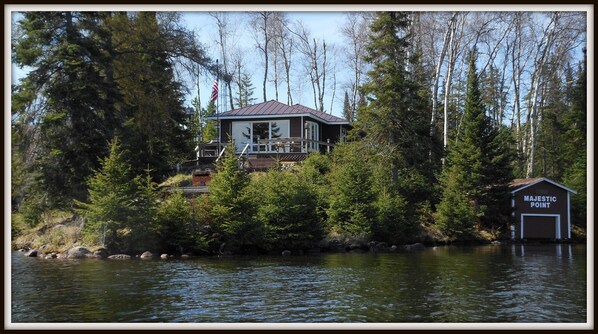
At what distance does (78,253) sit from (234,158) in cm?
701

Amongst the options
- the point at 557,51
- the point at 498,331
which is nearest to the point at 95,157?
the point at 498,331

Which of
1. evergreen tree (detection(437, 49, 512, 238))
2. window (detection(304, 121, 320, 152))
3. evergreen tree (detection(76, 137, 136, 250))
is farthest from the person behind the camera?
window (detection(304, 121, 320, 152))

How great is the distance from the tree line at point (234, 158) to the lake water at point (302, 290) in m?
3.39

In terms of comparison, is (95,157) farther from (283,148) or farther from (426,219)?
(426,219)

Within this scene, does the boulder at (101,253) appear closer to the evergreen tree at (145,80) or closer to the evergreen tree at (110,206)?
the evergreen tree at (110,206)

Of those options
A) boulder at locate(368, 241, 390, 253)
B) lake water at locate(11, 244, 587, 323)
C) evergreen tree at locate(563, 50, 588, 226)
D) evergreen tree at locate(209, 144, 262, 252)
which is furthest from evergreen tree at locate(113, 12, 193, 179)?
evergreen tree at locate(563, 50, 588, 226)

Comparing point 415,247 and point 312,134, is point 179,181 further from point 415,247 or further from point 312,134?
point 415,247

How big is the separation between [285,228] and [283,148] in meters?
11.6

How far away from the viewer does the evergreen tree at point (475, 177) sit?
29.8 m

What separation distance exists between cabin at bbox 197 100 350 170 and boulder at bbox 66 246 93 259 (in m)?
13.2

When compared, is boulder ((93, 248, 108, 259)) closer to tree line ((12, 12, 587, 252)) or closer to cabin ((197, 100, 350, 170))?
tree line ((12, 12, 587, 252))

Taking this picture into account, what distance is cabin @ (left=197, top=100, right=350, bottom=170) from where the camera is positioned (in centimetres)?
3459

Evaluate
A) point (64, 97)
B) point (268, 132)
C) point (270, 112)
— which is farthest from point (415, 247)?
point (64, 97)

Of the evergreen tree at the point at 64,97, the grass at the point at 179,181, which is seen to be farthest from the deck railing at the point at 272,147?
the evergreen tree at the point at 64,97
